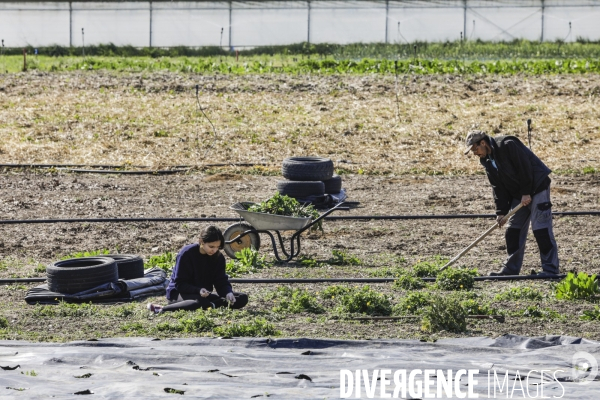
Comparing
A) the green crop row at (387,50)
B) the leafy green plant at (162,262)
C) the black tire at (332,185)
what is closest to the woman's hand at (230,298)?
the leafy green plant at (162,262)

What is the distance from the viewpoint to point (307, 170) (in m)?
14.1

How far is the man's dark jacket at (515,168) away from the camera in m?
9.52

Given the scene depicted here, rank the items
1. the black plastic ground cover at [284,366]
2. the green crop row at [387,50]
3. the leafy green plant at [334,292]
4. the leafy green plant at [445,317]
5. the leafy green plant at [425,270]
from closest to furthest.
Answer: the black plastic ground cover at [284,366] → the leafy green plant at [445,317] → the leafy green plant at [334,292] → the leafy green plant at [425,270] → the green crop row at [387,50]

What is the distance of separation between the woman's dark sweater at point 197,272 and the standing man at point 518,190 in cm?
294

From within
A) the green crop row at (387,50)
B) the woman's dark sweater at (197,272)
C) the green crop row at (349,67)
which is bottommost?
the woman's dark sweater at (197,272)

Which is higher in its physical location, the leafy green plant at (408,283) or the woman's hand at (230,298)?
the woman's hand at (230,298)

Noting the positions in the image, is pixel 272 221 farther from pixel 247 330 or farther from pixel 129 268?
pixel 247 330

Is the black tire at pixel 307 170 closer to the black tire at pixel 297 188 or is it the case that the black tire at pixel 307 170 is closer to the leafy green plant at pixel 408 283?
the black tire at pixel 297 188

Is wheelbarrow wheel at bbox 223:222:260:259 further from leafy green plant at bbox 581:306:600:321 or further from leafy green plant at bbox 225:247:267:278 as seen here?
leafy green plant at bbox 581:306:600:321

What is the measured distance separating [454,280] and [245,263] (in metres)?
2.57

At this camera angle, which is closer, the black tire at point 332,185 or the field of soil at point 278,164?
the field of soil at point 278,164

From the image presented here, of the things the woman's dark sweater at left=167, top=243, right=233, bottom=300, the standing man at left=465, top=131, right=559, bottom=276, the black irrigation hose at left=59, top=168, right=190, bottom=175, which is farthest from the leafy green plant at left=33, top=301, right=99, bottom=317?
the black irrigation hose at left=59, top=168, right=190, bottom=175

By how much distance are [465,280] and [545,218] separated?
4.11 ft

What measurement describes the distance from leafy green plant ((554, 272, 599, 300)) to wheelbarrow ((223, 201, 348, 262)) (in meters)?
2.68
